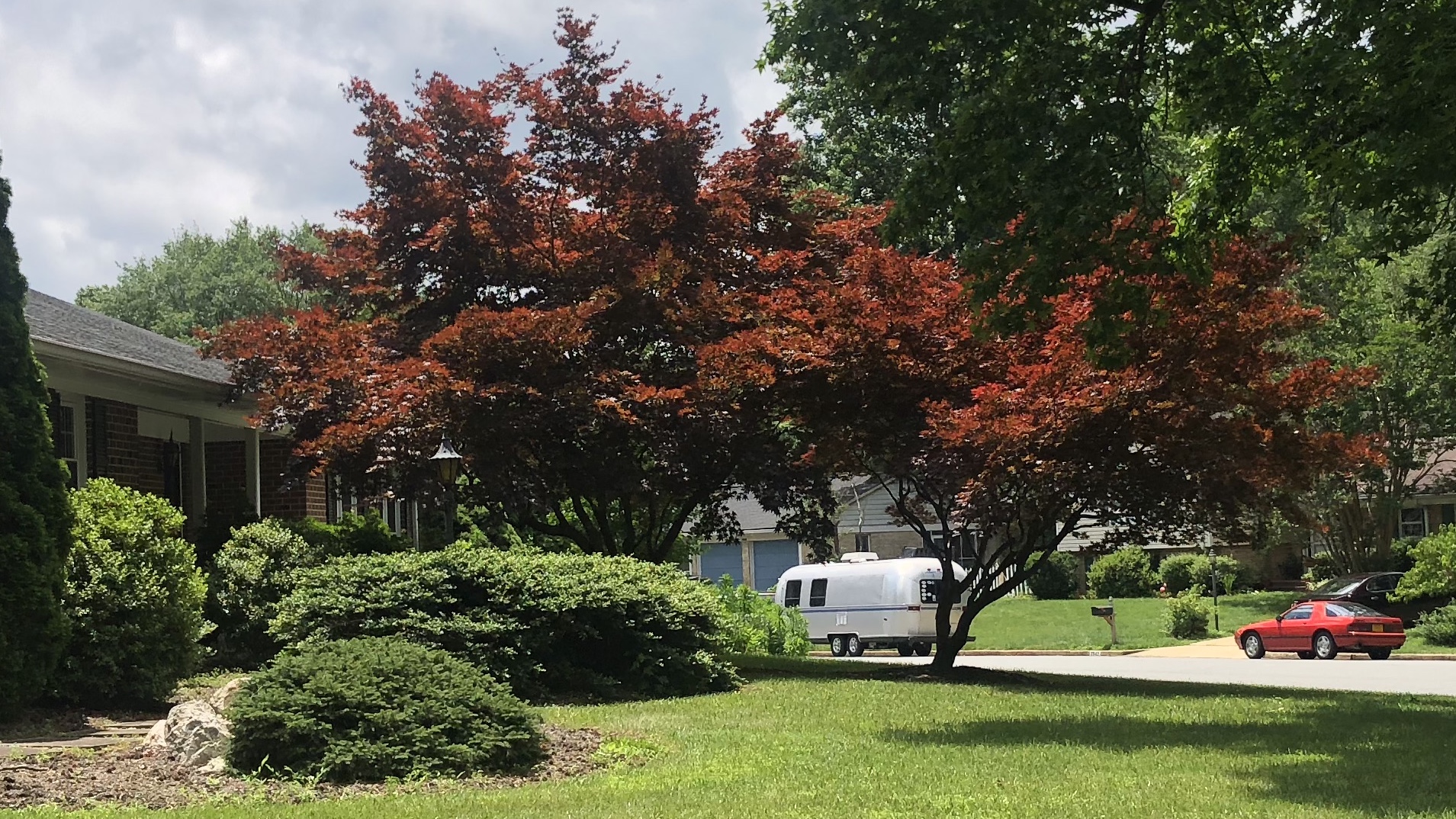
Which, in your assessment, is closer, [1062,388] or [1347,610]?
[1062,388]

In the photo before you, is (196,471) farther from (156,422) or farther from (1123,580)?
(1123,580)

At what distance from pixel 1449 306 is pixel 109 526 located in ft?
41.1

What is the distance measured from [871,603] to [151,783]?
2405 centimetres

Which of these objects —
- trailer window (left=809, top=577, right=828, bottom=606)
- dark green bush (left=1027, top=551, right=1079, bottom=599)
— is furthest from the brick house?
dark green bush (left=1027, top=551, right=1079, bottom=599)

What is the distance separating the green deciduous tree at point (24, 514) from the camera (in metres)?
11.0

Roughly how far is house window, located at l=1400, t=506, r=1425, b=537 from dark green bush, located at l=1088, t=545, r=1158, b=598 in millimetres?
9032

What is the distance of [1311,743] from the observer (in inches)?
420

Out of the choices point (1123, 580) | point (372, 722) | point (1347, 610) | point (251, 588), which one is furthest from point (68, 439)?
point (1123, 580)

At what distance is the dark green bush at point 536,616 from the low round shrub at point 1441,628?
63.2 ft

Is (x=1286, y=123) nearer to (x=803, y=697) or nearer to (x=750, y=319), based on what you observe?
(x=803, y=697)

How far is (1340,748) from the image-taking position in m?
10.4

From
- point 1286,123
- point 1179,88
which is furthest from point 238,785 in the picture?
point 1179,88

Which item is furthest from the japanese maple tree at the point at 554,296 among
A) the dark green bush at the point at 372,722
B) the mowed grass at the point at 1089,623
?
the mowed grass at the point at 1089,623

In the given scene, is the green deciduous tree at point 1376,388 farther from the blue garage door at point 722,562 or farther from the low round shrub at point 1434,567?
the blue garage door at point 722,562
